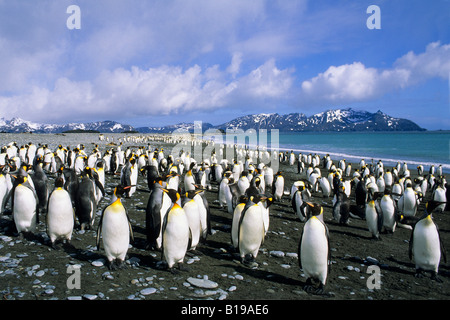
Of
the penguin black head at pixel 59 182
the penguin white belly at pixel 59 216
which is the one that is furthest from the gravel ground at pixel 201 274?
the penguin black head at pixel 59 182

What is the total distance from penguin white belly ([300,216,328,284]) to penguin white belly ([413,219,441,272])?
2207 mm

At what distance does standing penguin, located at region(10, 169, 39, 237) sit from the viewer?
5.99 metres

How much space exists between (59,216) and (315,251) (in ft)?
15.0

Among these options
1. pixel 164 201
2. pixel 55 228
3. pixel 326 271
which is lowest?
pixel 326 271

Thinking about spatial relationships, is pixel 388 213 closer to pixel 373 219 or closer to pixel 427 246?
pixel 373 219

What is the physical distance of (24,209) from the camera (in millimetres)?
5988

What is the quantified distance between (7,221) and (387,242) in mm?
9300

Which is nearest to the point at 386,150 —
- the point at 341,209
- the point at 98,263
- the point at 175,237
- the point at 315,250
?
the point at 341,209

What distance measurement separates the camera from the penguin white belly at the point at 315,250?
4.80 m

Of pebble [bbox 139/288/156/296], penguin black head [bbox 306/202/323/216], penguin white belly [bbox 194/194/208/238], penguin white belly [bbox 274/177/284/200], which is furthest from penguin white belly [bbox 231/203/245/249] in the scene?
penguin white belly [bbox 274/177/284/200]

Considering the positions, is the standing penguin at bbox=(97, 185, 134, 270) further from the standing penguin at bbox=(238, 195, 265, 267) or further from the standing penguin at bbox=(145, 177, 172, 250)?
the standing penguin at bbox=(238, 195, 265, 267)

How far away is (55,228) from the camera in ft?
18.6
